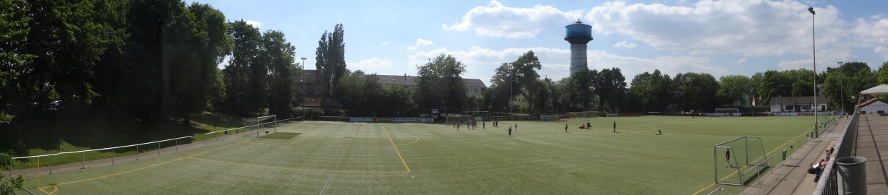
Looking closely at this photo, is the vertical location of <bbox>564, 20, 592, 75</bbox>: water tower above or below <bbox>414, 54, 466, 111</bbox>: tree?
above

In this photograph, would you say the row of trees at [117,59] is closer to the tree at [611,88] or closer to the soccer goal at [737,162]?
the soccer goal at [737,162]

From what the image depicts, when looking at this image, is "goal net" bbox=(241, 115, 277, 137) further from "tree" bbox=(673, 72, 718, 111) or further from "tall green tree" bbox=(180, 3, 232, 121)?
"tree" bbox=(673, 72, 718, 111)

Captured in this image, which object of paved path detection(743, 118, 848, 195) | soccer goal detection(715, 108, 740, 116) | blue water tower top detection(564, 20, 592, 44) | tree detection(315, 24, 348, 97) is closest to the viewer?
paved path detection(743, 118, 848, 195)

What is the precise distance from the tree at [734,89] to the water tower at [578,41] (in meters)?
37.1

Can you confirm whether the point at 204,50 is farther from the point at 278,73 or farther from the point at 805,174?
the point at 805,174

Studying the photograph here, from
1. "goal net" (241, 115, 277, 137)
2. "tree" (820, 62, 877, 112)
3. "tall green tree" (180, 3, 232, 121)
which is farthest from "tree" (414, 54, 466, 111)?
"tree" (820, 62, 877, 112)

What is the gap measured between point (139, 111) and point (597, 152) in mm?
38713

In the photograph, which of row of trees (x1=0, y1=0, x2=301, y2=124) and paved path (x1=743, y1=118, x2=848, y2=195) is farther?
row of trees (x1=0, y1=0, x2=301, y2=124)

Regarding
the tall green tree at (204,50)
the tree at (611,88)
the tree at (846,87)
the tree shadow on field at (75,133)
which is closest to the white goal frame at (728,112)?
the tree at (846,87)

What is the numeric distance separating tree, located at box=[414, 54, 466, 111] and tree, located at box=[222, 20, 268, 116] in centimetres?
3509

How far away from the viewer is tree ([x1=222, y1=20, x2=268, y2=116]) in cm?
7212

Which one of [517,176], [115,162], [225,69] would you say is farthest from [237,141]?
[225,69]

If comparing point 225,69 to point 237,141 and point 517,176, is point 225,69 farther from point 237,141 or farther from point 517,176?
point 517,176

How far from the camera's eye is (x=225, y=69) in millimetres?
A: 73125
